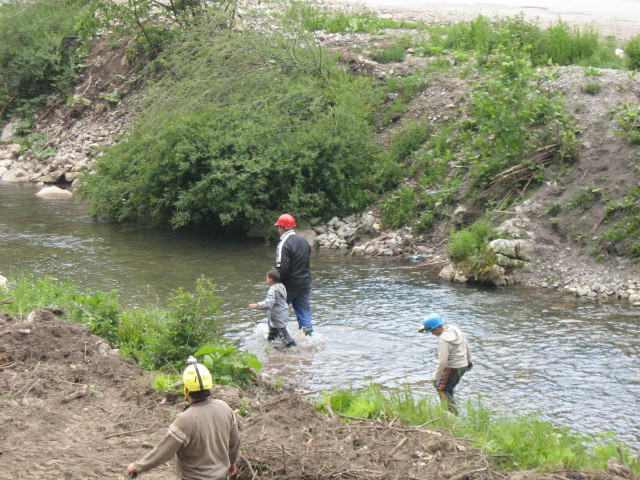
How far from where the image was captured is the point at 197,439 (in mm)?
5195

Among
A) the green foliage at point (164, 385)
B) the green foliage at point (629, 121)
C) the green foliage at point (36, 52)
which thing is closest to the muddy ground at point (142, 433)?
the green foliage at point (164, 385)

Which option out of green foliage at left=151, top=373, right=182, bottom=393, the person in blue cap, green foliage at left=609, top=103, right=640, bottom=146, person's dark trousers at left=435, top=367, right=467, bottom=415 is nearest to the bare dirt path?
green foliage at left=609, top=103, right=640, bottom=146

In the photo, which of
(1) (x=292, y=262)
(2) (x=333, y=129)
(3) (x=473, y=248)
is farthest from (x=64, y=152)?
(1) (x=292, y=262)

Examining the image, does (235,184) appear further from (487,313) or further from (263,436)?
(263,436)

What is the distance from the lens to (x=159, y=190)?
19219 mm

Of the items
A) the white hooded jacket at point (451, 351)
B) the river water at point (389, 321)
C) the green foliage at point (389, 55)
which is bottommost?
the river water at point (389, 321)

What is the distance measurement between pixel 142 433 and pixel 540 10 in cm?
2478

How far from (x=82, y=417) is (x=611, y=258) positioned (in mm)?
10618

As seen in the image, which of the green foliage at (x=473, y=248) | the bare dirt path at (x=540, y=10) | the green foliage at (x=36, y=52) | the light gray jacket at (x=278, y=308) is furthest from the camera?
the green foliage at (x=36, y=52)

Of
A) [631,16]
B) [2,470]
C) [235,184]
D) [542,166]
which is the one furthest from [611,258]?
[631,16]

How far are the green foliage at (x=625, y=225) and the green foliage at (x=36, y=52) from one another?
82.1 feet

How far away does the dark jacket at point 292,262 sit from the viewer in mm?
11211

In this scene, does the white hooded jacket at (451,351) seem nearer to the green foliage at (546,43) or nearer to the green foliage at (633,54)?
the green foliage at (546,43)

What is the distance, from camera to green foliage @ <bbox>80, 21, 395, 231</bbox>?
18344 mm
